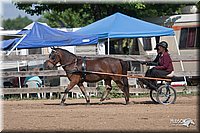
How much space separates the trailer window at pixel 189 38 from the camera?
23781 millimetres

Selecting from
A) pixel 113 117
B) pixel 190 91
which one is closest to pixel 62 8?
pixel 190 91

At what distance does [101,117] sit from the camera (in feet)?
38.2

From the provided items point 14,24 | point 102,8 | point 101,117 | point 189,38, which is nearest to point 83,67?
point 101,117

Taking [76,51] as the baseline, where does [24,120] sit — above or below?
below

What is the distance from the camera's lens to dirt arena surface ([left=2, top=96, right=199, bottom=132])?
32.5ft

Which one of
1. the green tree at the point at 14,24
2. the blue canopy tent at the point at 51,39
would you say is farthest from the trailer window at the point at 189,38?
the green tree at the point at 14,24

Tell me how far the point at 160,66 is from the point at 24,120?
5.04m

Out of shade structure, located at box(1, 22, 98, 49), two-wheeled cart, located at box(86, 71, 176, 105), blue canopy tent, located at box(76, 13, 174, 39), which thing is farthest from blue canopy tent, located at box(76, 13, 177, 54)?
two-wheeled cart, located at box(86, 71, 176, 105)

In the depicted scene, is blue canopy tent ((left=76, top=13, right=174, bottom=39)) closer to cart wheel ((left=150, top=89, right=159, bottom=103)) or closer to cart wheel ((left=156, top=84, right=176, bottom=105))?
cart wheel ((left=150, top=89, right=159, bottom=103))

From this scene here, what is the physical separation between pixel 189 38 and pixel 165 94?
9736 mm

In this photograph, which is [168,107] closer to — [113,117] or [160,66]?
[160,66]

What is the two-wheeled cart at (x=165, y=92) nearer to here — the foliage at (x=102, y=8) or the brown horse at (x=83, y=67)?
the brown horse at (x=83, y=67)

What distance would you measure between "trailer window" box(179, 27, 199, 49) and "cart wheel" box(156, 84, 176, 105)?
9.06m

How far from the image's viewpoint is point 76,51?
77.0 feet
